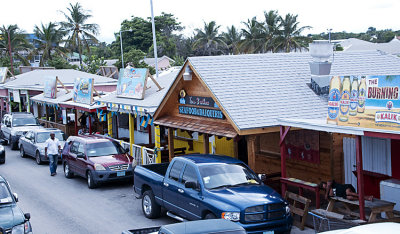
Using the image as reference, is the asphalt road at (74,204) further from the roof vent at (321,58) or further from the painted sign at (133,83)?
the roof vent at (321,58)

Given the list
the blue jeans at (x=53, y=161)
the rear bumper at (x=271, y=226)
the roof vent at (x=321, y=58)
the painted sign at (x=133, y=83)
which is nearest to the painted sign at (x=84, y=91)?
the painted sign at (x=133, y=83)

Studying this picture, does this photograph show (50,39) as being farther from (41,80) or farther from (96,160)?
(96,160)

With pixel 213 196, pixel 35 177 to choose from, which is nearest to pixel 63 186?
pixel 35 177

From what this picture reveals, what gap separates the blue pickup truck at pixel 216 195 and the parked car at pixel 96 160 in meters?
4.25

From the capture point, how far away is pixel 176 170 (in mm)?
12070

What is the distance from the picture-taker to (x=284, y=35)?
6712 cm

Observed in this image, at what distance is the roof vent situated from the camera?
599 inches

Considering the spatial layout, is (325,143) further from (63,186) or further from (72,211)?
(63,186)

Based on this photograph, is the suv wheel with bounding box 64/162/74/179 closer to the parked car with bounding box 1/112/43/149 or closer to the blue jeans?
the blue jeans

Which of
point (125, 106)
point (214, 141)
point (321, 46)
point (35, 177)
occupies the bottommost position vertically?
point (35, 177)

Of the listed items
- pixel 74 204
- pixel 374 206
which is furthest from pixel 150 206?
pixel 374 206

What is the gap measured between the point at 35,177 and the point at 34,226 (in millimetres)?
7618

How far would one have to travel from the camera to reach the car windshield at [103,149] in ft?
59.4

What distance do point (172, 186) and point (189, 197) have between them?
0.89 metres
